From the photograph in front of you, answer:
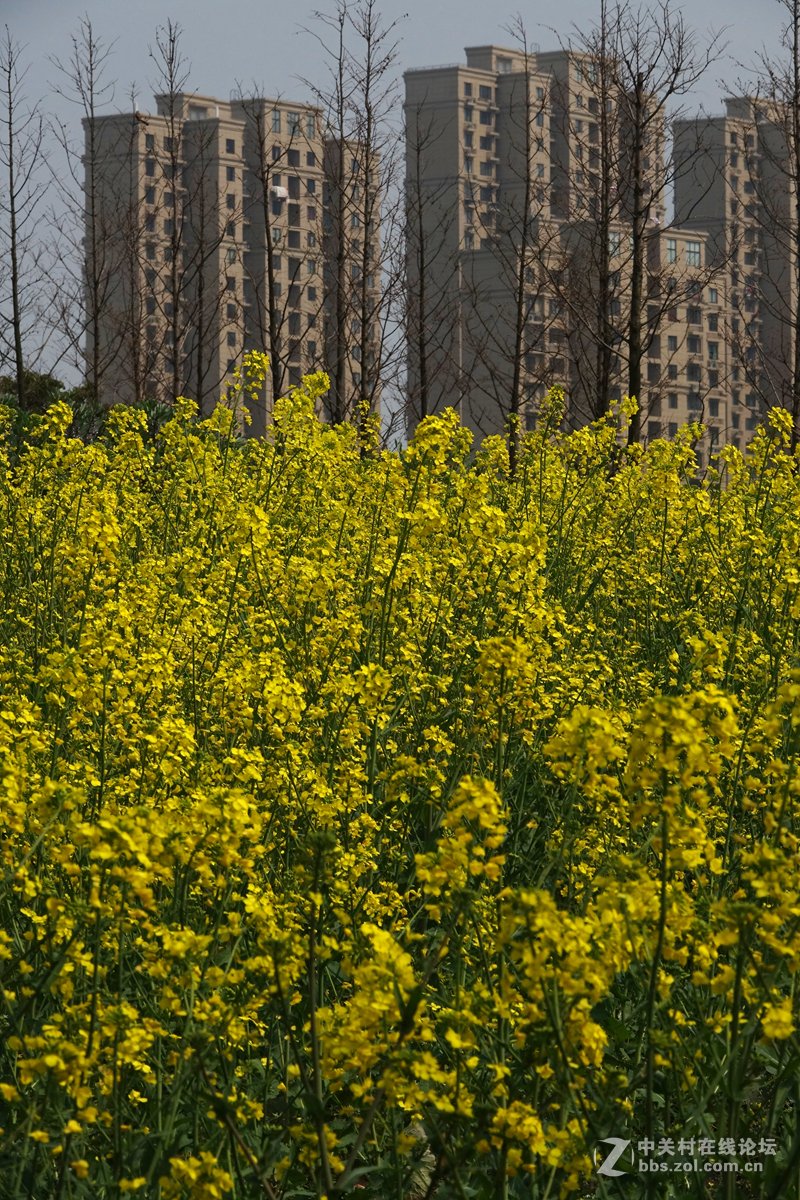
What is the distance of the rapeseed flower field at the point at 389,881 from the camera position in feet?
6.67

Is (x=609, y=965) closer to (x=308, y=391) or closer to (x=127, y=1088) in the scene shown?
(x=127, y=1088)

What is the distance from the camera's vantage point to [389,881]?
380 cm

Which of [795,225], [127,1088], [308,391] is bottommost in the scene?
[127,1088]

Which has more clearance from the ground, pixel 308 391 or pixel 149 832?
pixel 308 391

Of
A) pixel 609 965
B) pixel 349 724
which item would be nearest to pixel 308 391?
pixel 349 724

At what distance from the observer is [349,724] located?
11.6ft

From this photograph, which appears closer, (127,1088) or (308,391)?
(127,1088)

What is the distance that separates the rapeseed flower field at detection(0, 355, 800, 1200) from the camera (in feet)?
6.67

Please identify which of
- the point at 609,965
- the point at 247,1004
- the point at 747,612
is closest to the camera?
the point at 609,965

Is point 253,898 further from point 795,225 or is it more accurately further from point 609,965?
point 795,225

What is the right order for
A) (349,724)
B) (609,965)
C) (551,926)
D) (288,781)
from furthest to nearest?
(349,724) → (288,781) → (609,965) → (551,926)

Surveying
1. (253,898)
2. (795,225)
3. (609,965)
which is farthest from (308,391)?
(795,225)

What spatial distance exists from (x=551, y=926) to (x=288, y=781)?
148 centimetres

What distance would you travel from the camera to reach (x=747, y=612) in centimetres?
570
